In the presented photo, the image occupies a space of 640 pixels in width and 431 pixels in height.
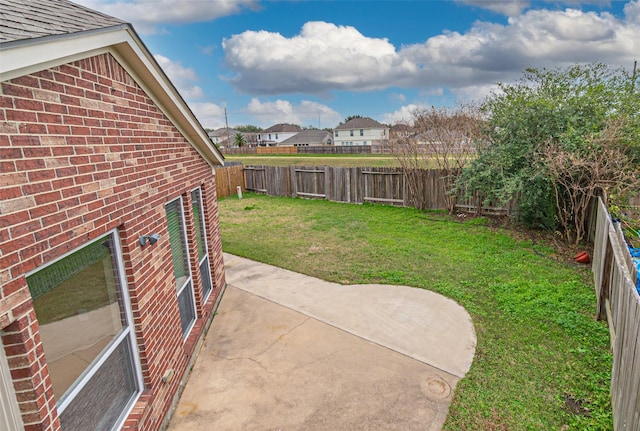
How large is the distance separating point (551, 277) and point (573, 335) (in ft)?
7.49

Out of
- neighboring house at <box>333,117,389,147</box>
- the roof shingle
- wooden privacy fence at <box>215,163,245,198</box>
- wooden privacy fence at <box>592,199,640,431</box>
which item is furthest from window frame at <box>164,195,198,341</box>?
the roof shingle

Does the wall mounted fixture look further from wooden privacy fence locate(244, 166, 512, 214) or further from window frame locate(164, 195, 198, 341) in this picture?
wooden privacy fence locate(244, 166, 512, 214)

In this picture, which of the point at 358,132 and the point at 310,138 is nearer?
the point at 358,132

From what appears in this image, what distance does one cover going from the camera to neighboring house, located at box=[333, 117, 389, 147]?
6244 centimetres

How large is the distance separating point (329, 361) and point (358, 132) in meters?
62.3

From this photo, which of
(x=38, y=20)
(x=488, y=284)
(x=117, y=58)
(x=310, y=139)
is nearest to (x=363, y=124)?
(x=310, y=139)

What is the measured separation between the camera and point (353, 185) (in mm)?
15547

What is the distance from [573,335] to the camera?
196 inches

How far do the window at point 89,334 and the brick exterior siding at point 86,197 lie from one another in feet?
0.41

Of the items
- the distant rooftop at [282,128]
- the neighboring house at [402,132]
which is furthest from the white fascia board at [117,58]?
the distant rooftop at [282,128]

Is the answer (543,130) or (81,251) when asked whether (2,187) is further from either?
(543,130)

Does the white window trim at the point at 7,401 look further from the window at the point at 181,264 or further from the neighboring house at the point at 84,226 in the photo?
the window at the point at 181,264

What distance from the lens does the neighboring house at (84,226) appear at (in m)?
1.91

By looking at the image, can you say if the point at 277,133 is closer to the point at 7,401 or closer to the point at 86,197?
the point at 86,197
